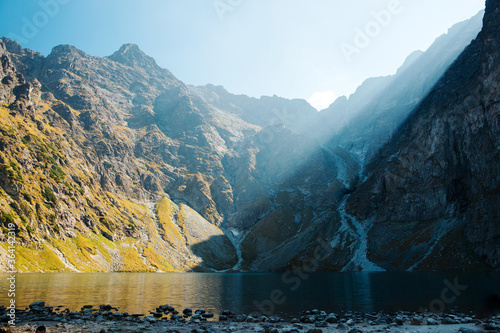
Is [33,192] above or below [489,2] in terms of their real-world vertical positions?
below

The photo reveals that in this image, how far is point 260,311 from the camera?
4153 centimetres

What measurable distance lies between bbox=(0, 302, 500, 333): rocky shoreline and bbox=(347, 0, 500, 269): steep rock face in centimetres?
10870

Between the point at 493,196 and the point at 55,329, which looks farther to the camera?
the point at 493,196

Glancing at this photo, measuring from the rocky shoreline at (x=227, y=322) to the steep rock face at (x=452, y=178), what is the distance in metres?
109

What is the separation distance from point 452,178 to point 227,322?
561 ft

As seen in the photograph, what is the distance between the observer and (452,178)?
523 ft

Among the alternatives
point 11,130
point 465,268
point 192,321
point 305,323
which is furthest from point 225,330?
point 11,130

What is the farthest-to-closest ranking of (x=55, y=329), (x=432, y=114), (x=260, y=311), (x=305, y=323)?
(x=432, y=114) < (x=260, y=311) < (x=305, y=323) < (x=55, y=329)

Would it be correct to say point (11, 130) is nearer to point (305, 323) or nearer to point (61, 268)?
point (61, 268)

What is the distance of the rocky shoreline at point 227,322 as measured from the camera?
27.2 meters

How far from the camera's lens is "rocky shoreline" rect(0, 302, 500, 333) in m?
27.2

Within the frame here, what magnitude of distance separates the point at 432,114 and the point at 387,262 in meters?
98.8

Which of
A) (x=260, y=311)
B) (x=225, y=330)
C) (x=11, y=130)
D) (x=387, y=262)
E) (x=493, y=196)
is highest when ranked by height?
(x=11, y=130)

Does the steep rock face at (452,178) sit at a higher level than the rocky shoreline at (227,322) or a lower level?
higher
